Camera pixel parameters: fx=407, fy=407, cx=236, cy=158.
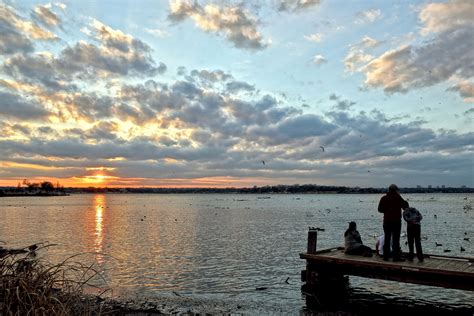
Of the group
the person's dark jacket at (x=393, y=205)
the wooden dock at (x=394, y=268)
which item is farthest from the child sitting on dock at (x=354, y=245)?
the person's dark jacket at (x=393, y=205)

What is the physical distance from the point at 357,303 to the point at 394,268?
2.90m

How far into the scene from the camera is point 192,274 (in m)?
23.8

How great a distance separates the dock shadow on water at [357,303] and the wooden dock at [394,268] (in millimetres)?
479

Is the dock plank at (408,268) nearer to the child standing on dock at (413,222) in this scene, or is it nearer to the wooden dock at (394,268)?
Result: the wooden dock at (394,268)

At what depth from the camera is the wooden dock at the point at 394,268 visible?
45.1ft

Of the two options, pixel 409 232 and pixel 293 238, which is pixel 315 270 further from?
pixel 293 238

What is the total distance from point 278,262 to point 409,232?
43.9ft

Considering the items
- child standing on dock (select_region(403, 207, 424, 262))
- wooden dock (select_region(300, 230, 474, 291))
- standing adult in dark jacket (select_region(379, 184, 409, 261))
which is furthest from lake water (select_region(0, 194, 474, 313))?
standing adult in dark jacket (select_region(379, 184, 409, 261))

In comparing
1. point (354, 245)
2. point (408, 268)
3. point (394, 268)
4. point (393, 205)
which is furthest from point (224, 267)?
point (393, 205)

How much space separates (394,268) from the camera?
14.9 m

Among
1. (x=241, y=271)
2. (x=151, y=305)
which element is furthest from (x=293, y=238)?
(x=151, y=305)

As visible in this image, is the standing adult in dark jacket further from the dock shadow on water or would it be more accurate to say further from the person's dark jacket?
the dock shadow on water

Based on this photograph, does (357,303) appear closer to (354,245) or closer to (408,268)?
(354,245)

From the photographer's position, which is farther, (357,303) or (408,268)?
(357,303)
